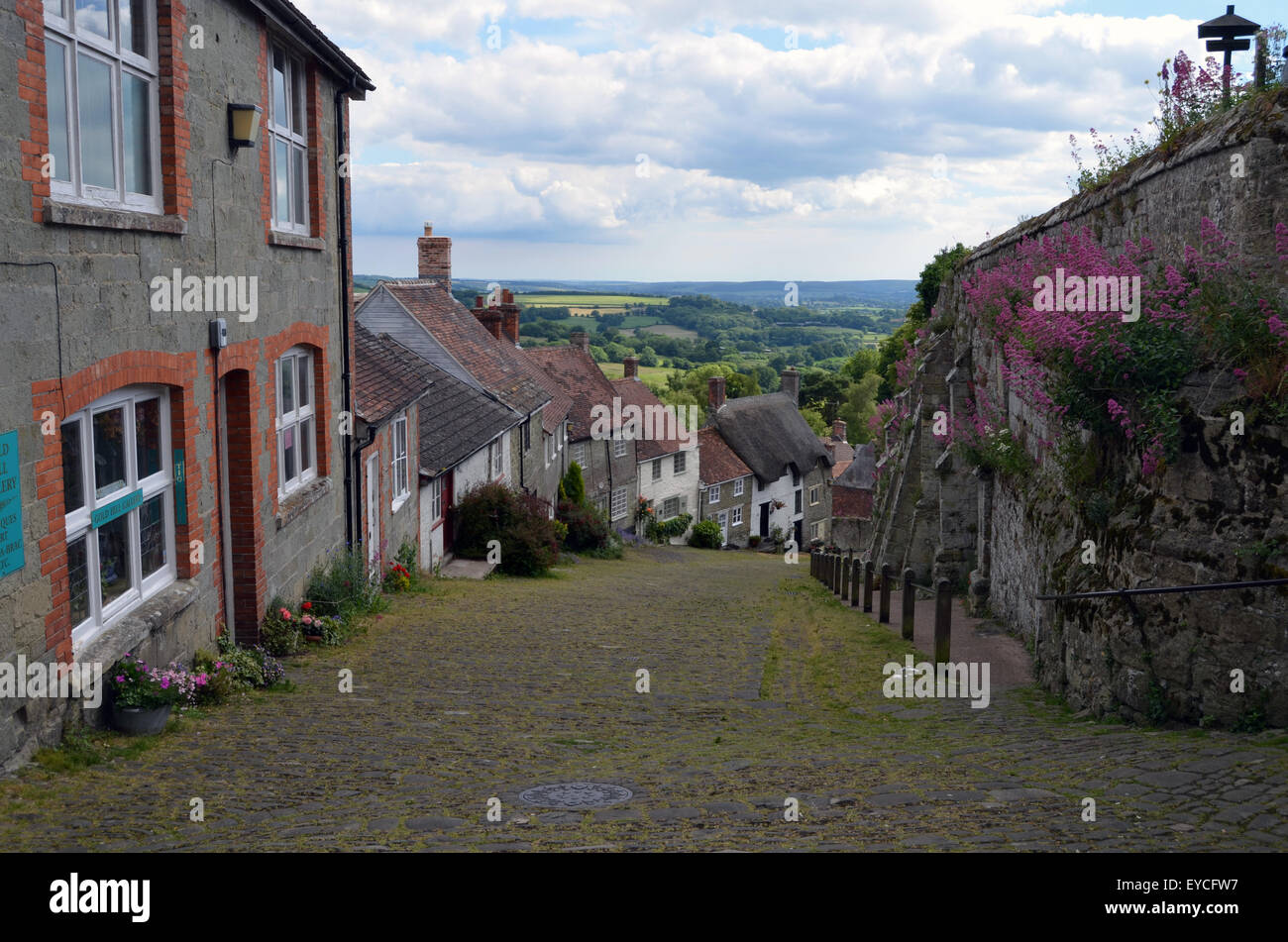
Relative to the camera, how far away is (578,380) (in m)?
42.0

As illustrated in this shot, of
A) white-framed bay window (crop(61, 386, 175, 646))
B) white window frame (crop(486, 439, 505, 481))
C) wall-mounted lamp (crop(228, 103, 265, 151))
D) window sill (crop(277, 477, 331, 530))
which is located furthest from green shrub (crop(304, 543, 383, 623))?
white window frame (crop(486, 439, 505, 481))

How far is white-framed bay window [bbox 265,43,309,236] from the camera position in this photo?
36.8ft

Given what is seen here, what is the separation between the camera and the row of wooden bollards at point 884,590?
10703 millimetres

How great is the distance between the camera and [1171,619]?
6914mm

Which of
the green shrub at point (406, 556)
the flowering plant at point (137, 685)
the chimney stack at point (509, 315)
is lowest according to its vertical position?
the green shrub at point (406, 556)

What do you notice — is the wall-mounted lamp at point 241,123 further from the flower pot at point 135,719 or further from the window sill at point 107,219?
the flower pot at point 135,719

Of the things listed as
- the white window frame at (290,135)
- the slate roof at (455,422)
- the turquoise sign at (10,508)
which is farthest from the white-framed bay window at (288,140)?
the slate roof at (455,422)

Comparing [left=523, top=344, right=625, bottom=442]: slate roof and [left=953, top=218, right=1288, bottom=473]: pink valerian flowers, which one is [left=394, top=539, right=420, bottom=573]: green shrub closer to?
[left=953, top=218, right=1288, bottom=473]: pink valerian flowers

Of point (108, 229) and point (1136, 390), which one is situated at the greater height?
point (108, 229)

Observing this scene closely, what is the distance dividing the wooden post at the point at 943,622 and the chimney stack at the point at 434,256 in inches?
942

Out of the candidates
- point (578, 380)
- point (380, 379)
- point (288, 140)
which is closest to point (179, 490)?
point (288, 140)
